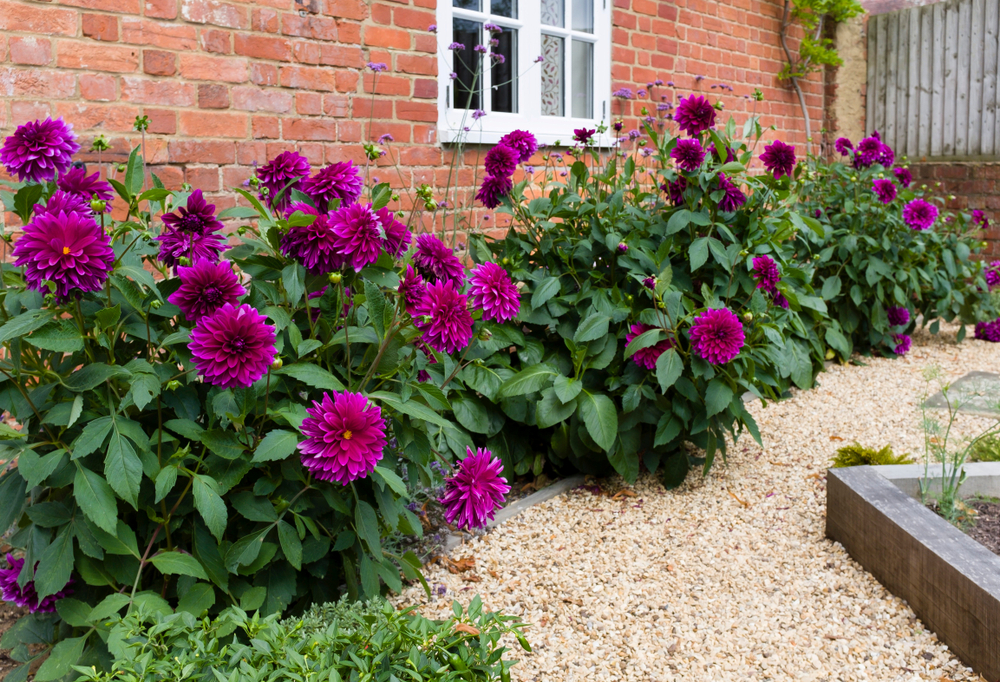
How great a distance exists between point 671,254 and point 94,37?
1.99 metres

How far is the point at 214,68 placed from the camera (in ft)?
8.84

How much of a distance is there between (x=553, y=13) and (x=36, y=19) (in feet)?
8.34

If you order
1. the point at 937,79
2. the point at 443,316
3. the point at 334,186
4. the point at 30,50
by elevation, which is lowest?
the point at 443,316

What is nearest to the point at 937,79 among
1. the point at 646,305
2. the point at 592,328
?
the point at 646,305

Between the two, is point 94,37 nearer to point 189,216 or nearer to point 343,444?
point 189,216

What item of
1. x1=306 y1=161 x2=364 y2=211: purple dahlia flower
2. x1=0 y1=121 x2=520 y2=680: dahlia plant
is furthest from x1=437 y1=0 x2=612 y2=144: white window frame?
x1=0 y1=121 x2=520 y2=680: dahlia plant

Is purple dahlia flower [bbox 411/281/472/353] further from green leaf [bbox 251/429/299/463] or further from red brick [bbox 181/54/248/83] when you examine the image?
red brick [bbox 181/54/248/83]

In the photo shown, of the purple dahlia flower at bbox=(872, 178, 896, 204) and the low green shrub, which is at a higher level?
the purple dahlia flower at bbox=(872, 178, 896, 204)

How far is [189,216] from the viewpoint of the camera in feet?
4.89

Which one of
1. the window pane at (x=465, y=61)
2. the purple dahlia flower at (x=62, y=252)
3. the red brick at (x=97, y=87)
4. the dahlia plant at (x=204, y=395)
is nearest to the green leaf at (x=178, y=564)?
the dahlia plant at (x=204, y=395)

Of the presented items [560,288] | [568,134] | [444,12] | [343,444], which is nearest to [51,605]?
[343,444]

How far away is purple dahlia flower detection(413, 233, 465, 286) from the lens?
1.63m

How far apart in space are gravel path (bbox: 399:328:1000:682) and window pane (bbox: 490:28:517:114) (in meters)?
2.13

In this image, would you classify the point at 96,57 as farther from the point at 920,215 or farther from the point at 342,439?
the point at 920,215
